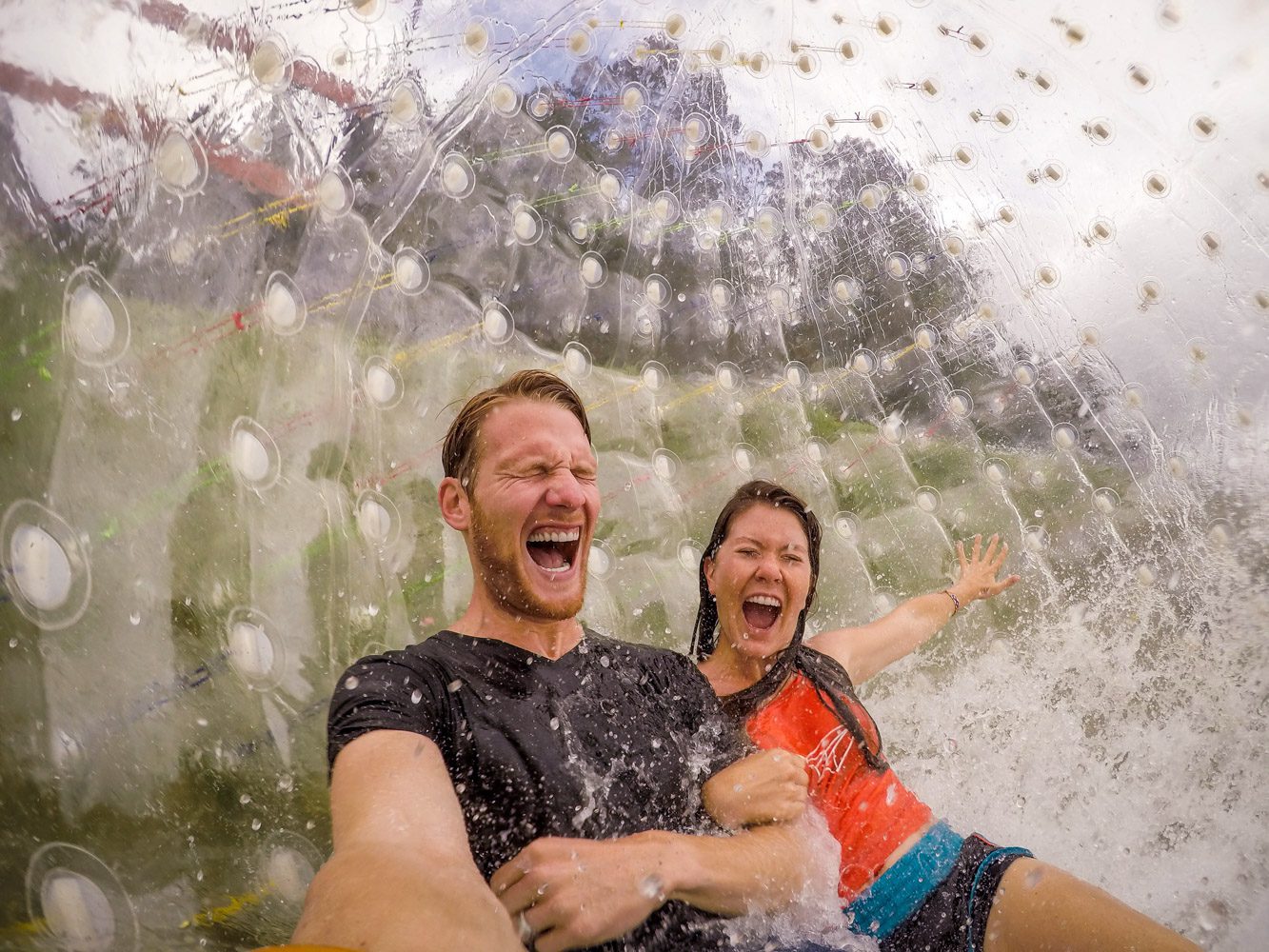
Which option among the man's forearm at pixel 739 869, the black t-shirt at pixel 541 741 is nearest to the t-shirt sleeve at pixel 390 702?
the black t-shirt at pixel 541 741

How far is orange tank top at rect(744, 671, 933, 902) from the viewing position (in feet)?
3.50

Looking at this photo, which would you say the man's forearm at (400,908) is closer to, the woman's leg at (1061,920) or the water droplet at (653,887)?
the water droplet at (653,887)

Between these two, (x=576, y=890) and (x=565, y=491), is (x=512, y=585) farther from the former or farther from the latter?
(x=576, y=890)

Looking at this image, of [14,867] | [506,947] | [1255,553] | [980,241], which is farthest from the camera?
[980,241]

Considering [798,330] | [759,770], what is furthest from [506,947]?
[798,330]

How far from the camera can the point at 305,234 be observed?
91cm

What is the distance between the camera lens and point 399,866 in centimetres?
64

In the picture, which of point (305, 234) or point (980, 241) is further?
point (980, 241)

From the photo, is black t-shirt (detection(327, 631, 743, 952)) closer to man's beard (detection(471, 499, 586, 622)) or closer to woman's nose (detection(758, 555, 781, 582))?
man's beard (detection(471, 499, 586, 622))

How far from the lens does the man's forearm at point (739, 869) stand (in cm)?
80

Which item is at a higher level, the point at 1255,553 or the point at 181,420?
the point at 181,420

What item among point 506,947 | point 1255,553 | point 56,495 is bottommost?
point 506,947

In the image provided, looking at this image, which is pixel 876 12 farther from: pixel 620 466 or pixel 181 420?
pixel 181 420

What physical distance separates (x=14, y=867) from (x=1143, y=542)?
1386mm
